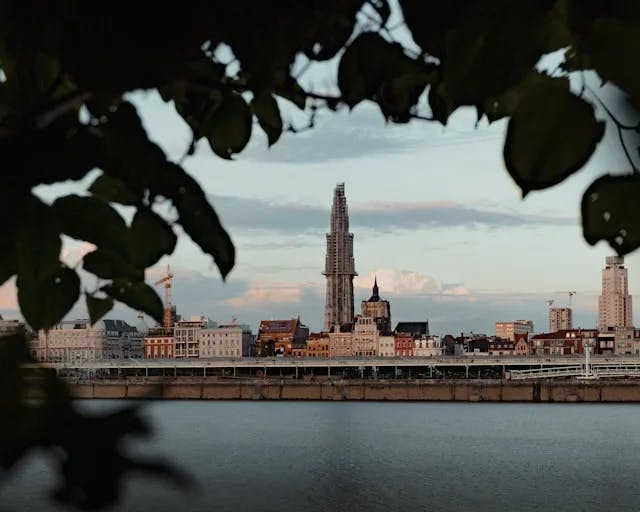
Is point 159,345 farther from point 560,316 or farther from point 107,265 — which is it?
point 107,265

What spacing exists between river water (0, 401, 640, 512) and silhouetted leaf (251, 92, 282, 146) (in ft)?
33.8

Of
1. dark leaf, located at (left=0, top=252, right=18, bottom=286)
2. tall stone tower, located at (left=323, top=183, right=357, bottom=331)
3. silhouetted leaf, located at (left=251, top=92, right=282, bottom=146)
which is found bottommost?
dark leaf, located at (left=0, top=252, right=18, bottom=286)

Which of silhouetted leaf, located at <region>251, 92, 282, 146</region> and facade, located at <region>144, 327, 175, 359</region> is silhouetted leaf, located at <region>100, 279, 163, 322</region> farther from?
facade, located at <region>144, 327, 175, 359</region>

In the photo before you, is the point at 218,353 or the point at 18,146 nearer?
the point at 18,146

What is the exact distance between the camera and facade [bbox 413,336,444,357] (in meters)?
89.3

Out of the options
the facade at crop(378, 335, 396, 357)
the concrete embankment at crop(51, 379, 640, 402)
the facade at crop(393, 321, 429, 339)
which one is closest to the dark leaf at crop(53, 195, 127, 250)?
the concrete embankment at crop(51, 379, 640, 402)

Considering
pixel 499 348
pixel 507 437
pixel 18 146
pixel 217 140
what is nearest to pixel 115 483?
pixel 18 146

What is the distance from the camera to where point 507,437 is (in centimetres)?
3691

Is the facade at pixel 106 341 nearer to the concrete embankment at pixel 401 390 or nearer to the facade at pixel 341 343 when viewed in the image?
the facade at pixel 341 343

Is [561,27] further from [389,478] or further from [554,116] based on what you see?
[389,478]

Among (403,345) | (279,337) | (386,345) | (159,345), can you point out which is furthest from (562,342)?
(159,345)

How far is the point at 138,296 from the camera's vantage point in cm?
78

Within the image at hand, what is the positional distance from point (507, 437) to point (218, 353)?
6053cm

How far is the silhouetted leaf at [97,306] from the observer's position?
81cm
